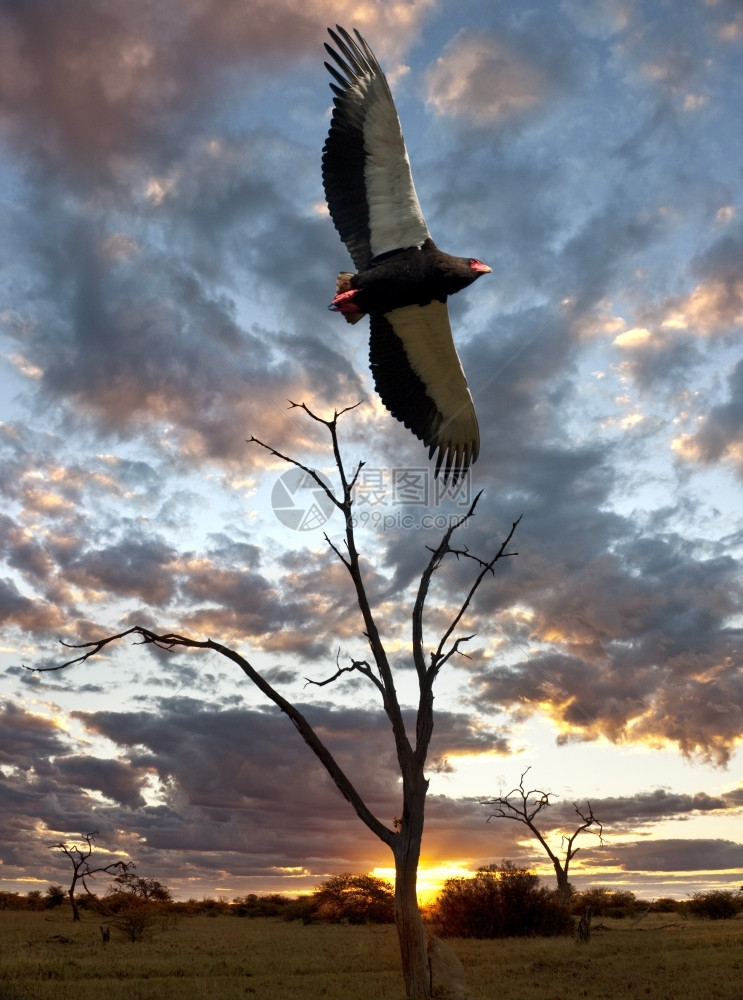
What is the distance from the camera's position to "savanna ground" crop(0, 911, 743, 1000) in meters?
14.0

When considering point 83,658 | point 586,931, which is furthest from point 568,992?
point 83,658

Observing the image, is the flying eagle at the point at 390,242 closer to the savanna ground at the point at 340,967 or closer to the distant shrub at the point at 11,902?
the savanna ground at the point at 340,967

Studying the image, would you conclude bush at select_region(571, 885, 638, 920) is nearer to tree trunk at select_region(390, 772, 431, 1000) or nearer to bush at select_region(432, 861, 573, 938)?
bush at select_region(432, 861, 573, 938)

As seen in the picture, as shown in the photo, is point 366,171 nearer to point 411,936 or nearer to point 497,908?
point 411,936

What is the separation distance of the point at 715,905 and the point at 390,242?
35.8 meters

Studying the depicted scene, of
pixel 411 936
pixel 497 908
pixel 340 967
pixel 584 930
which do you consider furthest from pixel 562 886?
pixel 411 936

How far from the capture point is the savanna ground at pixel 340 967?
14.0 m

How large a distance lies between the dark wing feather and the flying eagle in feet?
0.04

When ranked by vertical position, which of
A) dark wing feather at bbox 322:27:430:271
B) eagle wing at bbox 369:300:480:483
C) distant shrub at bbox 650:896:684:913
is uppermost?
dark wing feather at bbox 322:27:430:271

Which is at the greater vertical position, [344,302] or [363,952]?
[344,302]

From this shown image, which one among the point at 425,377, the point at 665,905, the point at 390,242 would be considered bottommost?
the point at 665,905

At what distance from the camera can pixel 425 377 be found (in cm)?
1126

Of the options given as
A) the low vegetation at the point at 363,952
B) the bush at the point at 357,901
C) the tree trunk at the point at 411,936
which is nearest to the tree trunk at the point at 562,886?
the low vegetation at the point at 363,952

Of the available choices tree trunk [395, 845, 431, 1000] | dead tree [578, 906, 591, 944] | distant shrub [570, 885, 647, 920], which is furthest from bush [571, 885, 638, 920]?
tree trunk [395, 845, 431, 1000]
